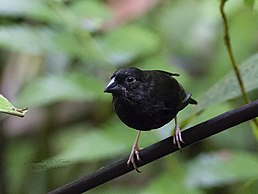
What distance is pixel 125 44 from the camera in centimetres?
170

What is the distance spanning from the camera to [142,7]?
6.75 ft

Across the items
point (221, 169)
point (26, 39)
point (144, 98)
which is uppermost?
point (144, 98)

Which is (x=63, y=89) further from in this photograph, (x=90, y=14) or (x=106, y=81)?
(x=90, y=14)

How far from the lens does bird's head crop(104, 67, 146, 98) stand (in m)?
0.82

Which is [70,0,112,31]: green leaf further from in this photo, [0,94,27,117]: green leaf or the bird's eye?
[0,94,27,117]: green leaf

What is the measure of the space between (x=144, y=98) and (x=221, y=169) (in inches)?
27.0

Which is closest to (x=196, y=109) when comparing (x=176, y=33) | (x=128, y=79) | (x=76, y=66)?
(x=128, y=79)

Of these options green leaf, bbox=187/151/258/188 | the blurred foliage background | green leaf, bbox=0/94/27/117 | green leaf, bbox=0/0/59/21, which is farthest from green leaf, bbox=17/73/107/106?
green leaf, bbox=0/94/27/117

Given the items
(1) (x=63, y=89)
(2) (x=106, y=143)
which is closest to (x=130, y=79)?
(2) (x=106, y=143)

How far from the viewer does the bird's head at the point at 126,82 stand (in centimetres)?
82

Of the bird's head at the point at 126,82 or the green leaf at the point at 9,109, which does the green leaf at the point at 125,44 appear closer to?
the bird's head at the point at 126,82

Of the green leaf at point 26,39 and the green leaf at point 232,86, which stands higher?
the green leaf at point 232,86

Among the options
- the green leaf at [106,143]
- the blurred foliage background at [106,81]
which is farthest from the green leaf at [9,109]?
the green leaf at [106,143]

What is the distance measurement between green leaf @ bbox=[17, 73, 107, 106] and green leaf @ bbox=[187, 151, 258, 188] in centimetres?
31
